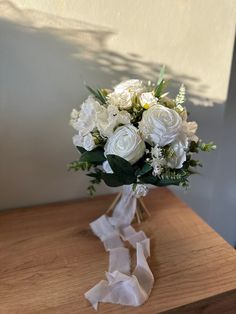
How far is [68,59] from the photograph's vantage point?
885mm

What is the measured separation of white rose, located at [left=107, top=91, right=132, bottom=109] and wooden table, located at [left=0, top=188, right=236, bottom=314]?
397mm

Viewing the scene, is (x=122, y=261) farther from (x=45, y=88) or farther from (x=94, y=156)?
(x=45, y=88)

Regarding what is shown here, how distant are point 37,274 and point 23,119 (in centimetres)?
45

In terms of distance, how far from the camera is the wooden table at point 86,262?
66cm

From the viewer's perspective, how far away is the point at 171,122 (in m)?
0.71

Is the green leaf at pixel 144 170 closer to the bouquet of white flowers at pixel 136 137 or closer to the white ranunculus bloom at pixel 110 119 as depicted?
the bouquet of white flowers at pixel 136 137

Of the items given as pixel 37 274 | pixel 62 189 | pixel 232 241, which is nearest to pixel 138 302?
pixel 37 274

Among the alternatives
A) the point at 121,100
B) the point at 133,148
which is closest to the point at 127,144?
the point at 133,148

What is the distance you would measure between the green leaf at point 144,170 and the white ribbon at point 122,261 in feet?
0.40

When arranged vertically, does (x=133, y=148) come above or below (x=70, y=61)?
below

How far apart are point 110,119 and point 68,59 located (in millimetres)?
275

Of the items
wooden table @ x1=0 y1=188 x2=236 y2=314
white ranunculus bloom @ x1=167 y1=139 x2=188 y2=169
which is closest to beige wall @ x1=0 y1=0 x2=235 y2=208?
wooden table @ x1=0 y1=188 x2=236 y2=314

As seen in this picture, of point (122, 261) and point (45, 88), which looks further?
point (45, 88)

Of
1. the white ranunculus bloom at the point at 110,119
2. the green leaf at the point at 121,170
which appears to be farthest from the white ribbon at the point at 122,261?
the white ranunculus bloom at the point at 110,119
